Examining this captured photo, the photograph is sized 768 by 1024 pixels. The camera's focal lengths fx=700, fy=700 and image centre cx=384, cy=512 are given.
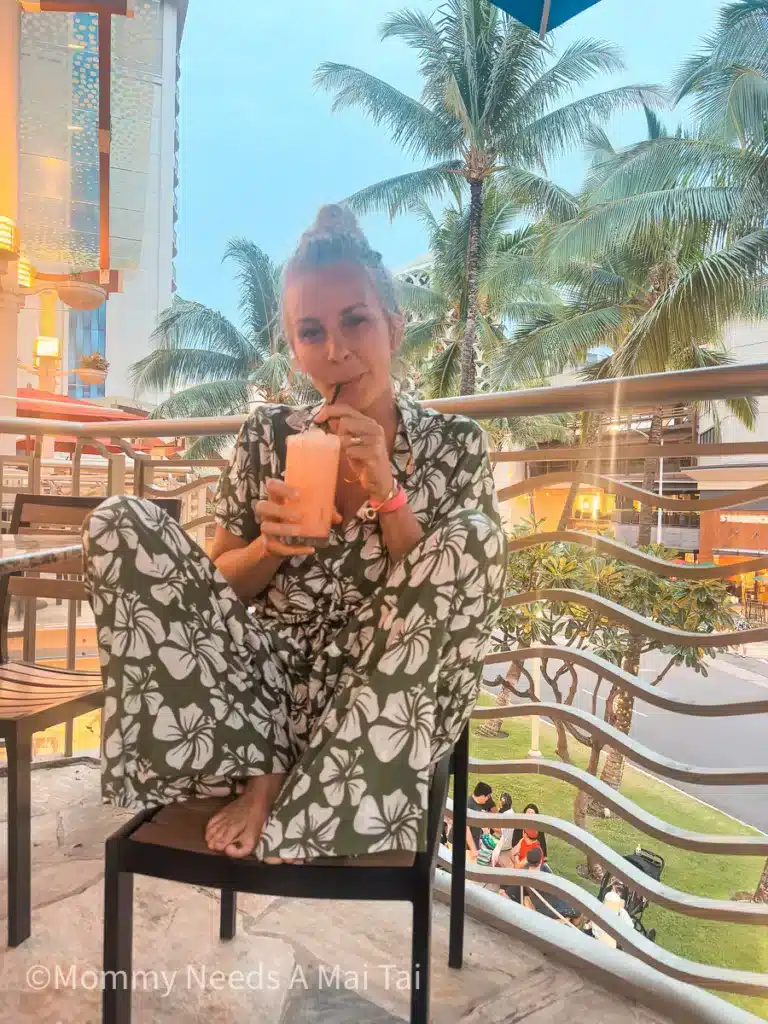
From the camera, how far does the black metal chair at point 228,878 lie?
840 millimetres

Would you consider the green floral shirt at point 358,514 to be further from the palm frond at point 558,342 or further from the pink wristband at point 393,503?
the palm frond at point 558,342

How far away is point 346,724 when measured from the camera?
866mm

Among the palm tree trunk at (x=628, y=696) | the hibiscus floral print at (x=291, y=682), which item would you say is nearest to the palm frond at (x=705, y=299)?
the palm tree trunk at (x=628, y=696)

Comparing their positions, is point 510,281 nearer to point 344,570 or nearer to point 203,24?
point 203,24

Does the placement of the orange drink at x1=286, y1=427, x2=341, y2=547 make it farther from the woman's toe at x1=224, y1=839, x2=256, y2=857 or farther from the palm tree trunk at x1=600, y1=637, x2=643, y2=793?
the palm tree trunk at x1=600, y1=637, x2=643, y2=793

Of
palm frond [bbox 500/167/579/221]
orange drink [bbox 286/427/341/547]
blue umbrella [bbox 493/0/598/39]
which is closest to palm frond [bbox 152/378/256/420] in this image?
palm frond [bbox 500/167/579/221]

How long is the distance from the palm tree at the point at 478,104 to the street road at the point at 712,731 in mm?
8524

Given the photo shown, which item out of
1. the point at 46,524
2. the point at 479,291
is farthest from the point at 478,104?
the point at 46,524

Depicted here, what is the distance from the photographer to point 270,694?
1061 mm

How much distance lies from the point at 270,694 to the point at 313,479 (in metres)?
0.33

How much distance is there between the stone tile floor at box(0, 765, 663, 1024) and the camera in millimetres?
1238

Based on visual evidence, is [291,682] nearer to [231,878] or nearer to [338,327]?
[231,878]

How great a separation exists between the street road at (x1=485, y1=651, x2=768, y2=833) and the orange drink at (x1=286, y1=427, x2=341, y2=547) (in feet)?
47.2

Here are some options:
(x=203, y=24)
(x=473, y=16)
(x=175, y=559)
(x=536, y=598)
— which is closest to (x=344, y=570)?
(x=175, y=559)
